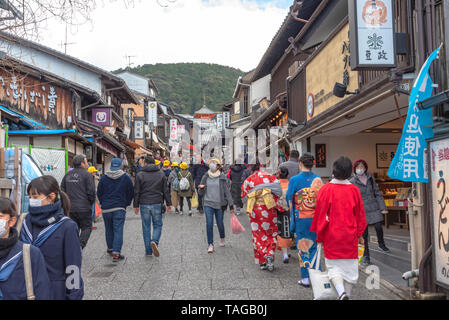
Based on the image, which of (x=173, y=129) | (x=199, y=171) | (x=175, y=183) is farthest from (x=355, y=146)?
(x=173, y=129)

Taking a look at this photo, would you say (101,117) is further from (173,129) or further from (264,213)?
(173,129)

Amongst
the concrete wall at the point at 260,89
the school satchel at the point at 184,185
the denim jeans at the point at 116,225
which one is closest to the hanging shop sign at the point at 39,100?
the school satchel at the point at 184,185

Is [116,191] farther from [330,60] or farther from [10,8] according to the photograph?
[330,60]

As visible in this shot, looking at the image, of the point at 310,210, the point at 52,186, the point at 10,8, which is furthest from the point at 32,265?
the point at 10,8

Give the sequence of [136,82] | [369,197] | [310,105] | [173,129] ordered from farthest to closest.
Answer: [173,129]
[136,82]
[310,105]
[369,197]

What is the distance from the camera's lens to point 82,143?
699 inches

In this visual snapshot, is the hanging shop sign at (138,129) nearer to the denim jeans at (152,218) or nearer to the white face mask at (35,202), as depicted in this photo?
the denim jeans at (152,218)

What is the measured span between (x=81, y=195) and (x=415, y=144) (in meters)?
5.57

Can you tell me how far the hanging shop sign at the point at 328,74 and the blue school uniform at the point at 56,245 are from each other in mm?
6752

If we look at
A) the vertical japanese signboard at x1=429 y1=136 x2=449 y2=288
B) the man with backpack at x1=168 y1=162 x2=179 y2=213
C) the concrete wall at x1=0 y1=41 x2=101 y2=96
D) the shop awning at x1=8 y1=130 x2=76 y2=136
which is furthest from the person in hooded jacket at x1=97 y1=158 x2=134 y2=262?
the concrete wall at x1=0 y1=41 x2=101 y2=96

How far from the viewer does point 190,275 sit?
6.42m

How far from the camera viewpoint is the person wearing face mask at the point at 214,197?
27.1 feet

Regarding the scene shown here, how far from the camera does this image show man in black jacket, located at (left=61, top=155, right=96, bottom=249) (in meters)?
7.11

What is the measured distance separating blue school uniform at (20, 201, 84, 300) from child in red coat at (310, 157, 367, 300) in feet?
9.16
